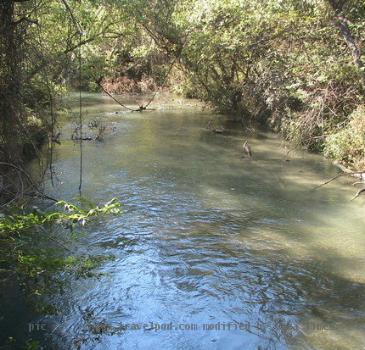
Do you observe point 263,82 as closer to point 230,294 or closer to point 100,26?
point 100,26

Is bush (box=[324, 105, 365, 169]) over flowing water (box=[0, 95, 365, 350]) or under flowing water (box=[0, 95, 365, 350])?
over

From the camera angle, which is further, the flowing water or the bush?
the bush

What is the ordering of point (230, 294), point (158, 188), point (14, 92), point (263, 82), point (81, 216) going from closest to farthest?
point (81, 216)
point (14, 92)
point (230, 294)
point (158, 188)
point (263, 82)

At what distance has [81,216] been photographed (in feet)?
14.4

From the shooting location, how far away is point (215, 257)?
827cm

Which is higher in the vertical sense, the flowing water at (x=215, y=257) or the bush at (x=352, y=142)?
the bush at (x=352, y=142)

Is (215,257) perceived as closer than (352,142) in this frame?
Yes

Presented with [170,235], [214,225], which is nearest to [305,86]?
[214,225]

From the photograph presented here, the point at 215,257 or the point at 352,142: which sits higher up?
the point at 352,142

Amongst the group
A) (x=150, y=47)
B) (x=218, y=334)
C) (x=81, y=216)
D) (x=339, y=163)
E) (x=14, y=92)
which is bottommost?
(x=218, y=334)

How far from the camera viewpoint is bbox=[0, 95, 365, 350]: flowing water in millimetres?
6070

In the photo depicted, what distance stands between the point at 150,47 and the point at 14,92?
17.0 m

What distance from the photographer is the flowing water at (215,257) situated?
6.07 metres

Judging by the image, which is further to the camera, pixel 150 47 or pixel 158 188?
pixel 150 47
